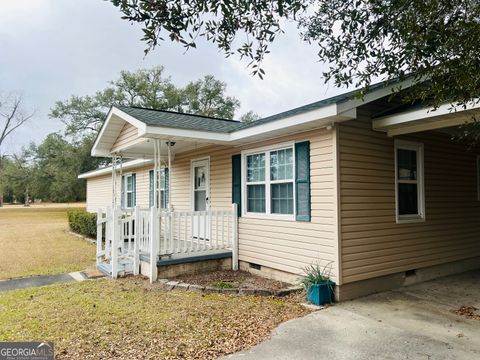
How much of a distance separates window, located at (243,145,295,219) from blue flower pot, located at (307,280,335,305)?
133cm

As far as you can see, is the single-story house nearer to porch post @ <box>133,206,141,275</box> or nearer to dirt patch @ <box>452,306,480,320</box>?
porch post @ <box>133,206,141,275</box>

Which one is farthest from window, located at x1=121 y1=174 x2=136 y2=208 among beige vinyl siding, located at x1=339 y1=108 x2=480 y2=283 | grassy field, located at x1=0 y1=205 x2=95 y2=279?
beige vinyl siding, located at x1=339 y1=108 x2=480 y2=283

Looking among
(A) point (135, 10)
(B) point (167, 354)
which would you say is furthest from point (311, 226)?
(A) point (135, 10)

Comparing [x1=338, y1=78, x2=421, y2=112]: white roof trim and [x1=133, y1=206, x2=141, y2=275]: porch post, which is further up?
[x1=338, y1=78, x2=421, y2=112]: white roof trim

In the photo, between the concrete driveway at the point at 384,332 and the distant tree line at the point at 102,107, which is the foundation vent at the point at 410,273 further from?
the distant tree line at the point at 102,107

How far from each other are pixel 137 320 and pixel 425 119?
4.81 meters

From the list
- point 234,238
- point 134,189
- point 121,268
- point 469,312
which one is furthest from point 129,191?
point 469,312

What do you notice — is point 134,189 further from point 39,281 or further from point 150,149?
point 39,281

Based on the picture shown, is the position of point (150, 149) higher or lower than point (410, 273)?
higher

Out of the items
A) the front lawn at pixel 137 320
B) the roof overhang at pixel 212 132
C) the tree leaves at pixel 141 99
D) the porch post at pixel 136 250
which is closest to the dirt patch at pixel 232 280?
the front lawn at pixel 137 320

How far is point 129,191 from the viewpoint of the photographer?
13.4 meters

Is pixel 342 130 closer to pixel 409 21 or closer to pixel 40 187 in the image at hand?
pixel 409 21

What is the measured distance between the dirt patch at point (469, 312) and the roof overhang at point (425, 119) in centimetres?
256

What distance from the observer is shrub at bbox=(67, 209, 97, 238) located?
12340mm
